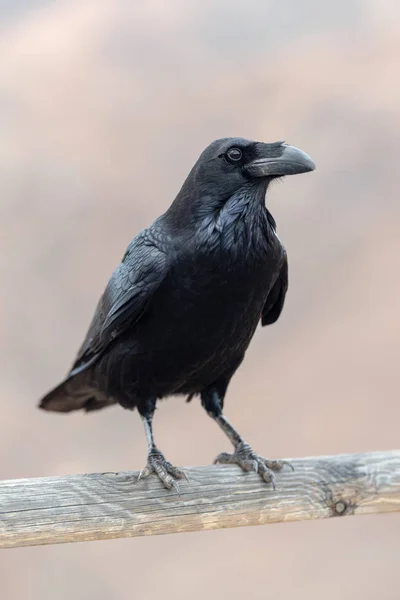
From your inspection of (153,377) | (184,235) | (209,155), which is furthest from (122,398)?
(209,155)

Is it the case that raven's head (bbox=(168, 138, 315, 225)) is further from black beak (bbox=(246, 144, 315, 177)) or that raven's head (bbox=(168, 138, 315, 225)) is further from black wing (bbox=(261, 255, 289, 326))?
black wing (bbox=(261, 255, 289, 326))

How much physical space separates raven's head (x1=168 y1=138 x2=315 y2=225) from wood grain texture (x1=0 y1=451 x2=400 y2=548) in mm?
712

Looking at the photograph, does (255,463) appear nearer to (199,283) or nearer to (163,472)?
(163,472)

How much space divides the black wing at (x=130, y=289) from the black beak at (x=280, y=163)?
32 cm

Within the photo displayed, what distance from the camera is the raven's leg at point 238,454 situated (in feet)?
6.86

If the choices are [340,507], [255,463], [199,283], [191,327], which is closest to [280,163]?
[199,283]

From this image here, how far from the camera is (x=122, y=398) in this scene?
2.16 meters

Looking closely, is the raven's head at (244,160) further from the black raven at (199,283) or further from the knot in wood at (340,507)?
the knot in wood at (340,507)

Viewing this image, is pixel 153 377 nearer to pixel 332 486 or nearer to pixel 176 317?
pixel 176 317

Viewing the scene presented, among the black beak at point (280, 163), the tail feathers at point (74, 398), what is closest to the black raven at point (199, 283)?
the black beak at point (280, 163)

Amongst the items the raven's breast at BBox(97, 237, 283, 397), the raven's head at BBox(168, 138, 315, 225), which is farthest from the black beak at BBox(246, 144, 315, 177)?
the raven's breast at BBox(97, 237, 283, 397)

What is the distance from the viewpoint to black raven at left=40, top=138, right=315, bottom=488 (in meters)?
1.92

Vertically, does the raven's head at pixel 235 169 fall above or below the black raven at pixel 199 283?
above

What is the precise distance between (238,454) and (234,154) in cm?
84
